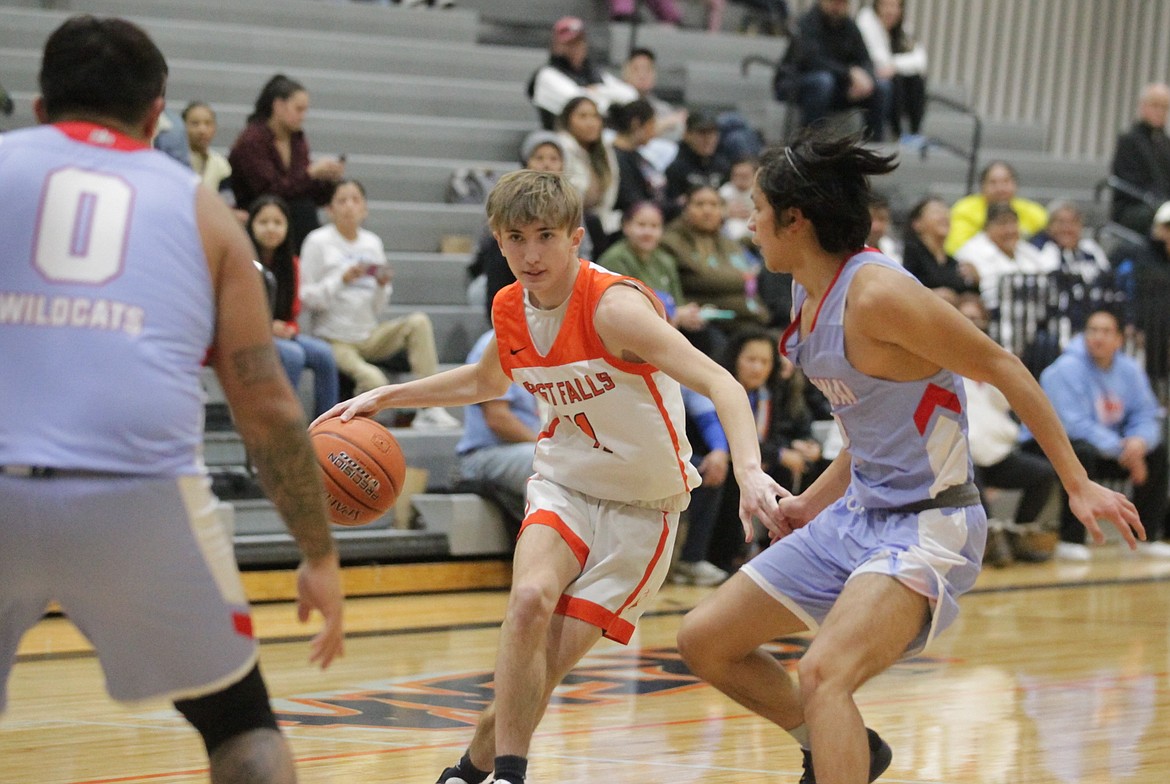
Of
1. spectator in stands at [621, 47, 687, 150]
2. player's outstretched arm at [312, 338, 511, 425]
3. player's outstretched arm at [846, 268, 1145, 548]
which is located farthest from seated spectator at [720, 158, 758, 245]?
player's outstretched arm at [846, 268, 1145, 548]

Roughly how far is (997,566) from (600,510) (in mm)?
6348

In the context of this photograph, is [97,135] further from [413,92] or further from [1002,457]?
[413,92]

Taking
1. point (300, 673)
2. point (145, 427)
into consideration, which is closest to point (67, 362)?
point (145, 427)

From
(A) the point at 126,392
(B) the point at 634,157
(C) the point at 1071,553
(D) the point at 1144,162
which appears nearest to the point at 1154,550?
(C) the point at 1071,553

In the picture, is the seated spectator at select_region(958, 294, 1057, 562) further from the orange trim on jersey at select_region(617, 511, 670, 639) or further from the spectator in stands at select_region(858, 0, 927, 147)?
the orange trim on jersey at select_region(617, 511, 670, 639)

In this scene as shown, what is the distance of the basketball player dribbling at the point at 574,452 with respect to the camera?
3867mm

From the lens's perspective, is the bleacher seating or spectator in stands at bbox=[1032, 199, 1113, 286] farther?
spectator in stands at bbox=[1032, 199, 1113, 286]

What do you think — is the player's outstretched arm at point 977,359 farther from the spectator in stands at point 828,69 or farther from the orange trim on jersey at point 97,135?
the spectator in stands at point 828,69

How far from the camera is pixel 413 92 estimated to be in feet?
38.3

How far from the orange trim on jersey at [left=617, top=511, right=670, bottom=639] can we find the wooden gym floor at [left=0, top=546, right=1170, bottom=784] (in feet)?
2.05

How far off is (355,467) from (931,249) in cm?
691

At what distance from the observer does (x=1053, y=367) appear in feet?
34.0

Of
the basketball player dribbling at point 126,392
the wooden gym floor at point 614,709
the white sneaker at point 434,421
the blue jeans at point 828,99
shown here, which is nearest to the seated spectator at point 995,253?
the blue jeans at point 828,99

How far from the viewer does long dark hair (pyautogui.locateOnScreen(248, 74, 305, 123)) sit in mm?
8859
